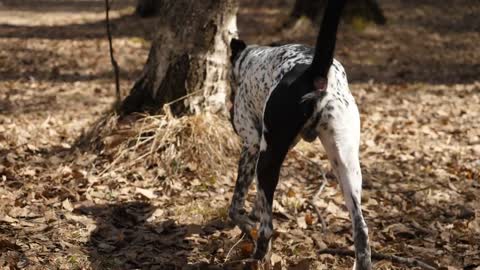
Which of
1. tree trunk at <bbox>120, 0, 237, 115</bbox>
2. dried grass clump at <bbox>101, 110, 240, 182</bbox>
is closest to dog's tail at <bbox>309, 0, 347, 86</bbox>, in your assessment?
dried grass clump at <bbox>101, 110, 240, 182</bbox>

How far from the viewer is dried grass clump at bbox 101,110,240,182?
20.6ft

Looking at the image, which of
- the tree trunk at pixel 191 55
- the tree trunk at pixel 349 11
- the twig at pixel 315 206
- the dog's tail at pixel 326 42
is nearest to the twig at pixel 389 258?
the twig at pixel 315 206

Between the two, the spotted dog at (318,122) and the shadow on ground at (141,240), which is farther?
the shadow on ground at (141,240)

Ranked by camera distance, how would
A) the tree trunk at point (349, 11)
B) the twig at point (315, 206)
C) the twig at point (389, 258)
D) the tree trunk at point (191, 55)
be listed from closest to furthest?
the twig at point (389, 258)
the twig at point (315, 206)
the tree trunk at point (191, 55)
the tree trunk at point (349, 11)

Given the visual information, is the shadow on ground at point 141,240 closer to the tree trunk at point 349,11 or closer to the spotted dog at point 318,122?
the spotted dog at point 318,122

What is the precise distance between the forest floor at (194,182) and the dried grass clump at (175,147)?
14 millimetres

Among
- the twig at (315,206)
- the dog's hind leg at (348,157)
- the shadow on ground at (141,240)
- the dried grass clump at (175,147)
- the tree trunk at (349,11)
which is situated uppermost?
the tree trunk at (349,11)

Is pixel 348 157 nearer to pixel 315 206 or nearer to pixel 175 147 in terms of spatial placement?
pixel 315 206

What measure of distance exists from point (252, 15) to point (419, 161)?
10692mm

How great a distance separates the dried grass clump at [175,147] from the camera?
20.6 ft

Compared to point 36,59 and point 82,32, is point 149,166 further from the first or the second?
point 82,32

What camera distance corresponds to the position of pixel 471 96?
995 centimetres

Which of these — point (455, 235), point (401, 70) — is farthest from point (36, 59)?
point (455, 235)

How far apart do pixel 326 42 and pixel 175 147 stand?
116 inches
